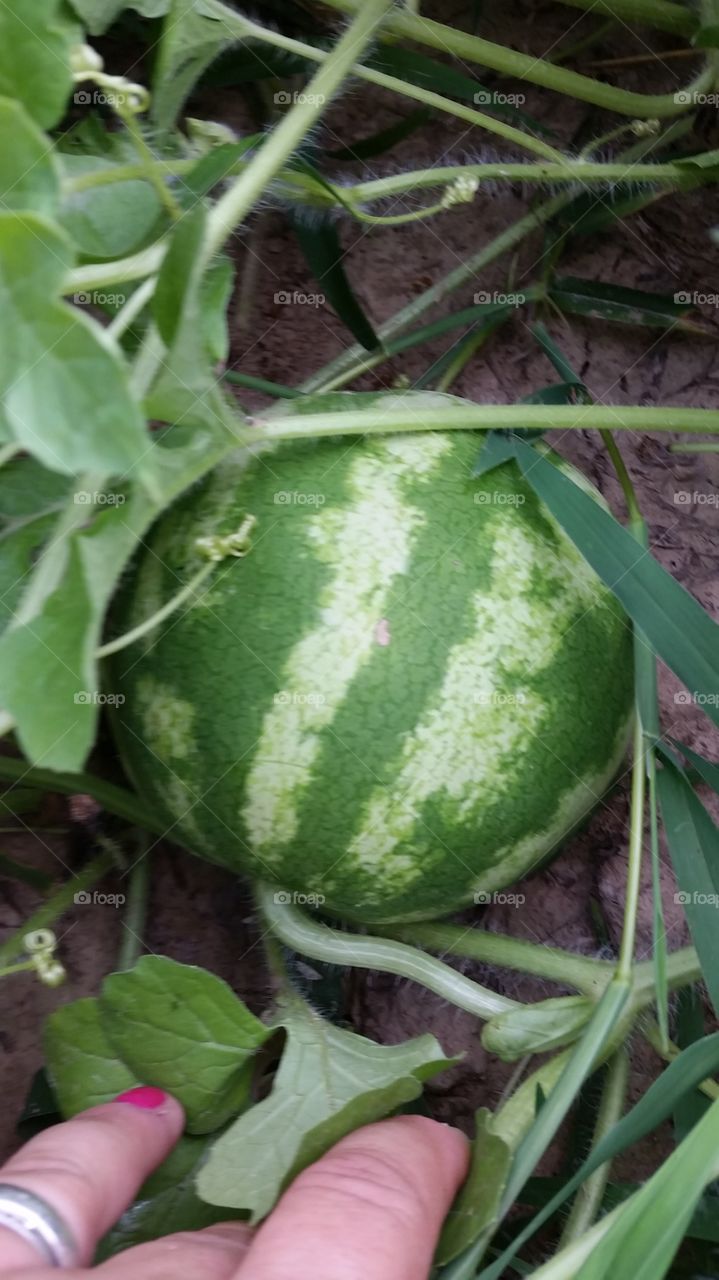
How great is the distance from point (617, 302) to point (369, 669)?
68cm

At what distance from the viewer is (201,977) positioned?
36.4 inches

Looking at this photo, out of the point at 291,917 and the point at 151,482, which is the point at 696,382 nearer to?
the point at 291,917

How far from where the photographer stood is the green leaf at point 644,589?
96cm

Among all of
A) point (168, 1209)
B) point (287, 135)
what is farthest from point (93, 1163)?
point (287, 135)

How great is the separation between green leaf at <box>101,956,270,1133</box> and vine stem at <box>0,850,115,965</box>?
0.85ft

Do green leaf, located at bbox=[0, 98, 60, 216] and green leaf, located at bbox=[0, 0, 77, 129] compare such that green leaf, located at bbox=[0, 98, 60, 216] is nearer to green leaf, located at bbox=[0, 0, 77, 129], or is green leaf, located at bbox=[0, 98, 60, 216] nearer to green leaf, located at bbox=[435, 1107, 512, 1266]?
green leaf, located at bbox=[0, 0, 77, 129]

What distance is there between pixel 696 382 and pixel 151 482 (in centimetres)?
103

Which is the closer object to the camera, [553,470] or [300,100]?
[300,100]

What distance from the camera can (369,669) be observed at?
36.0 inches

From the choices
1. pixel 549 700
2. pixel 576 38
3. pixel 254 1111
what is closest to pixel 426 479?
pixel 549 700

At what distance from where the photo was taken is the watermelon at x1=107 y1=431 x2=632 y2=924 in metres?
0.92

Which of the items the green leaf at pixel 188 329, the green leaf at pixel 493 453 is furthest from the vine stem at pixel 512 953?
the green leaf at pixel 188 329

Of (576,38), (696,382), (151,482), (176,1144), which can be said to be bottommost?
(176,1144)

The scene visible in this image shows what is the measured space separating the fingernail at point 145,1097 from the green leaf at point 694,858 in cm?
50
